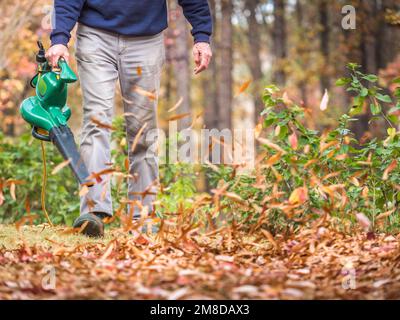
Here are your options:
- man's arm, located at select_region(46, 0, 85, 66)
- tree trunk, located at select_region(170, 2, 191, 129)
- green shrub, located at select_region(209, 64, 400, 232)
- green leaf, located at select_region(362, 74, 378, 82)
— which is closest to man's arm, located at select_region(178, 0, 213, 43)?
green shrub, located at select_region(209, 64, 400, 232)

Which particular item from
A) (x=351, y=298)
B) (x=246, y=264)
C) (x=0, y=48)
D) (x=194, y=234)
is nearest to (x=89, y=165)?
(x=194, y=234)

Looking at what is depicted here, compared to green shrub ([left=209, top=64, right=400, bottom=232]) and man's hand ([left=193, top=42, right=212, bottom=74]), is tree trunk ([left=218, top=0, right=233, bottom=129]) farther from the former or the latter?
green shrub ([left=209, top=64, right=400, bottom=232])

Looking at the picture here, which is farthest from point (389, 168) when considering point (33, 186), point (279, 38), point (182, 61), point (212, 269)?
point (279, 38)

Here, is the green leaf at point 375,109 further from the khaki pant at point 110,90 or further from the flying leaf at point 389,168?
the khaki pant at point 110,90

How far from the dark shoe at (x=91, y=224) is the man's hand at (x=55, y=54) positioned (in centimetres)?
91

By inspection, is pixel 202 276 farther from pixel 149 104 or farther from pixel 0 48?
pixel 0 48

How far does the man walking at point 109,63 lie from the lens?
13.2ft

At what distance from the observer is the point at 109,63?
423cm

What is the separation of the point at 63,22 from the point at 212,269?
2033 mm

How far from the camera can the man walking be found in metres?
4.04

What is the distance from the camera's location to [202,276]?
8.48ft

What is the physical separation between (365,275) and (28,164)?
444cm
